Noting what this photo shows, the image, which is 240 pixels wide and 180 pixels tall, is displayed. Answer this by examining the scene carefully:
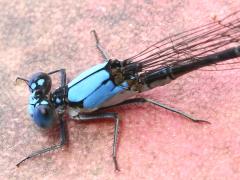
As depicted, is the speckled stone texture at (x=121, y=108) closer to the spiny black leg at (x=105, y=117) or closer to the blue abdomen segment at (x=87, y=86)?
the spiny black leg at (x=105, y=117)

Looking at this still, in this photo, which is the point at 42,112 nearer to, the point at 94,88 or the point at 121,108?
the point at 94,88

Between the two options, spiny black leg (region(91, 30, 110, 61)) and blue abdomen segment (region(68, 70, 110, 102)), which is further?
spiny black leg (region(91, 30, 110, 61))

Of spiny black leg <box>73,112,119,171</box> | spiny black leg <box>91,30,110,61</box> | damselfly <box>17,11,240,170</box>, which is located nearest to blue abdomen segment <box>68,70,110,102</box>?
damselfly <box>17,11,240,170</box>

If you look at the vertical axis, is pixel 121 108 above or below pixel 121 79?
below

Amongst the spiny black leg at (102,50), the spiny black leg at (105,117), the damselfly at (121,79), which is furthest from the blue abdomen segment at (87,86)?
the spiny black leg at (102,50)

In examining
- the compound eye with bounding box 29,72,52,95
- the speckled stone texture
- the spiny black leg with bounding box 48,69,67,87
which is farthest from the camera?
the spiny black leg with bounding box 48,69,67,87

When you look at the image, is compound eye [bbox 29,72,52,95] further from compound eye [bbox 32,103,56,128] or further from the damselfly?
compound eye [bbox 32,103,56,128]

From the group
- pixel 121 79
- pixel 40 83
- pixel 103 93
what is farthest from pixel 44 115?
pixel 121 79

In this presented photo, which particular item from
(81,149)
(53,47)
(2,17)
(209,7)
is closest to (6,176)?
(81,149)
